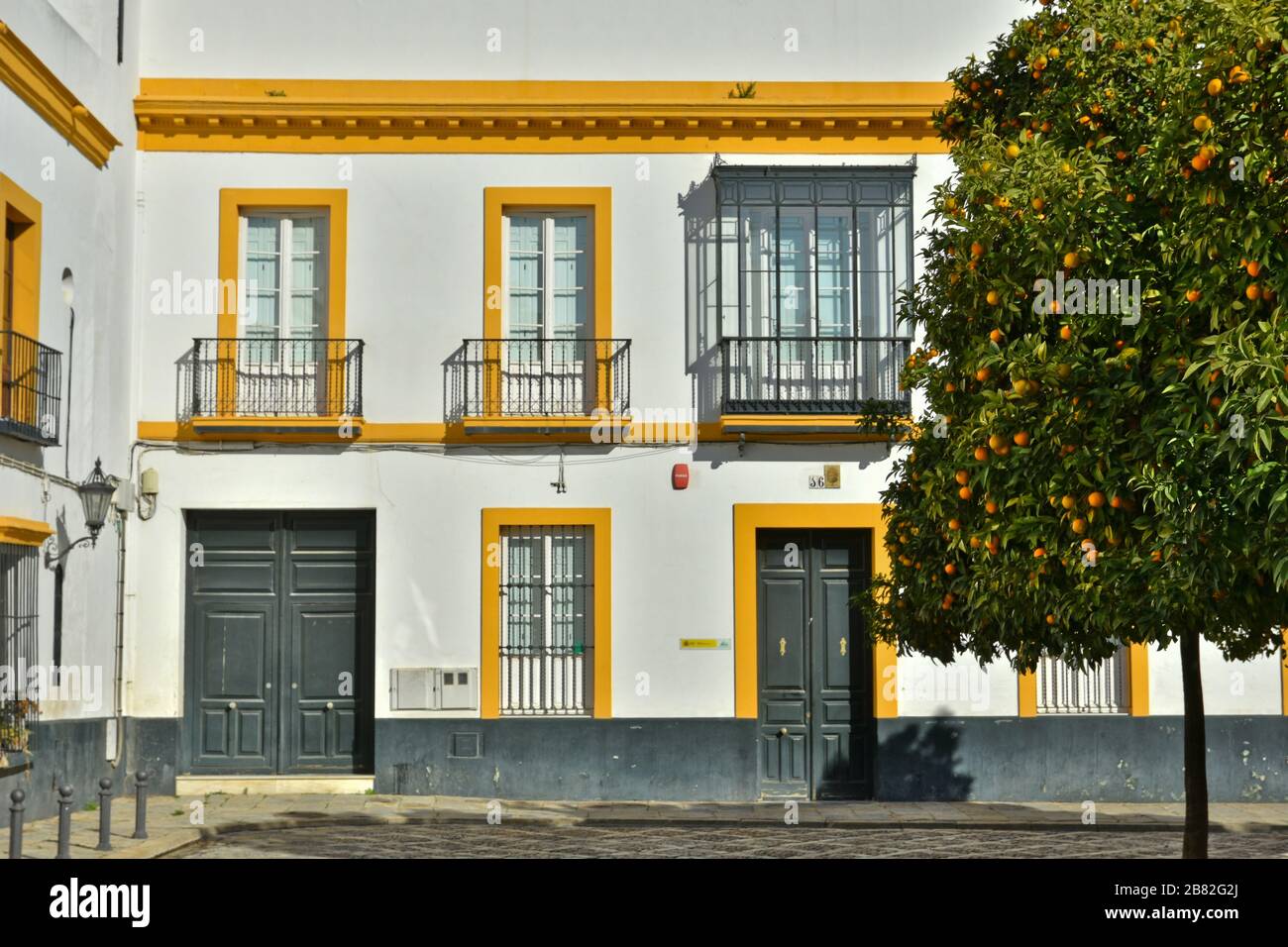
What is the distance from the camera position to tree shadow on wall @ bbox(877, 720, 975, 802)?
17406 millimetres

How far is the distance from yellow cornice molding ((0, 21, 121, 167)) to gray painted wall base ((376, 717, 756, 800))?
6432 millimetres

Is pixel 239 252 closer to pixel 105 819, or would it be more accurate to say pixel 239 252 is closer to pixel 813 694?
pixel 105 819

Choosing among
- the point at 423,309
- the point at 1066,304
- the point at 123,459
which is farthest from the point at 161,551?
the point at 1066,304

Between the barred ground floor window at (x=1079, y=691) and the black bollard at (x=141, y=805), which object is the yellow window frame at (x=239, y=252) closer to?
the black bollard at (x=141, y=805)

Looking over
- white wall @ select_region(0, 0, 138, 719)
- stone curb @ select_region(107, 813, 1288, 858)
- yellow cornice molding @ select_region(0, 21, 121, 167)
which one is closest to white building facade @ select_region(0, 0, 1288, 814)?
white wall @ select_region(0, 0, 138, 719)

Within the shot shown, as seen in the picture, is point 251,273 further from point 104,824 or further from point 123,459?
point 104,824

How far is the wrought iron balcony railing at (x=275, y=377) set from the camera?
17.5 m

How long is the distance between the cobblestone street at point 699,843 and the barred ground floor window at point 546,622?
6.62ft

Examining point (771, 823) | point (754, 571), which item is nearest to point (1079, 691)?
point (754, 571)

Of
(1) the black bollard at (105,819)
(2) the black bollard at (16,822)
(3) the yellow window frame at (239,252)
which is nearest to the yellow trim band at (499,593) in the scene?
(3) the yellow window frame at (239,252)

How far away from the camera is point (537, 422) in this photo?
17.4 meters

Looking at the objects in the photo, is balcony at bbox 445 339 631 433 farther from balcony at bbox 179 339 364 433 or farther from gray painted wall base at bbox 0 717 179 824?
gray painted wall base at bbox 0 717 179 824

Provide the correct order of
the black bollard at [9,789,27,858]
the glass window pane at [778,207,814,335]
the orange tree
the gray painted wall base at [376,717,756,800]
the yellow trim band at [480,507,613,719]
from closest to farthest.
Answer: the orange tree < the black bollard at [9,789,27,858] < the gray painted wall base at [376,717,756,800] < the yellow trim band at [480,507,613,719] < the glass window pane at [778,207,814,335]
